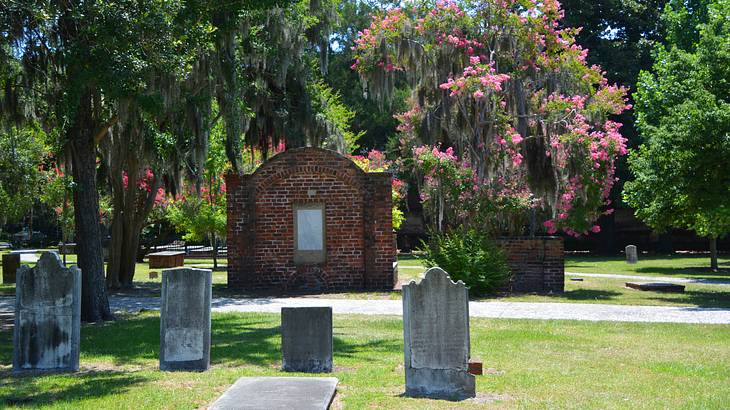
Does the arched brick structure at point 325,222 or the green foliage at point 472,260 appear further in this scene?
the arched brick structure at point 325,222

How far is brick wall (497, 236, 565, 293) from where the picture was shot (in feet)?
69.0

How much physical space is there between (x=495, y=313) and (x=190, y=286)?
7.94 meters

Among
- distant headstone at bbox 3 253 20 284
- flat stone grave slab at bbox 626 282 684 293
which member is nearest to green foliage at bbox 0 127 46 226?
distant headstone at bbox 3 253 20 284

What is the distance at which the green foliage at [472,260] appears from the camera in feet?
63.9

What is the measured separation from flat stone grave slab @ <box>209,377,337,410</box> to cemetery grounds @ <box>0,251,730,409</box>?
190mm

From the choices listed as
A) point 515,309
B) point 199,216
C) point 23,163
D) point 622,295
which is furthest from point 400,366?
point 199,216

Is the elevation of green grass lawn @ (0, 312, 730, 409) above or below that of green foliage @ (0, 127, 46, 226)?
below

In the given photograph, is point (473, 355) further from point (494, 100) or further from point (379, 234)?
point (494, 100)

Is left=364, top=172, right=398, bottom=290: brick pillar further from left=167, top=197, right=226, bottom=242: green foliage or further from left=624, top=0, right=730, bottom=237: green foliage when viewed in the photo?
left=167, top=197, right=226, bottom=242: green foliage

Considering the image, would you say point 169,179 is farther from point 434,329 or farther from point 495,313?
point 434,329

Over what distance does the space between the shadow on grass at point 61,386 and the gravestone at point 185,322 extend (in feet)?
1.69

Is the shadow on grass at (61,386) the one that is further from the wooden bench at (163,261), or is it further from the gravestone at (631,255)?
the gravestone at (631,255)

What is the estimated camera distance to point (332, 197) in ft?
70.0

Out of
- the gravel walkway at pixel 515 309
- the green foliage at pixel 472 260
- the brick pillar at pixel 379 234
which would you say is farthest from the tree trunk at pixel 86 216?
the brick pillar at pixel 379 234
